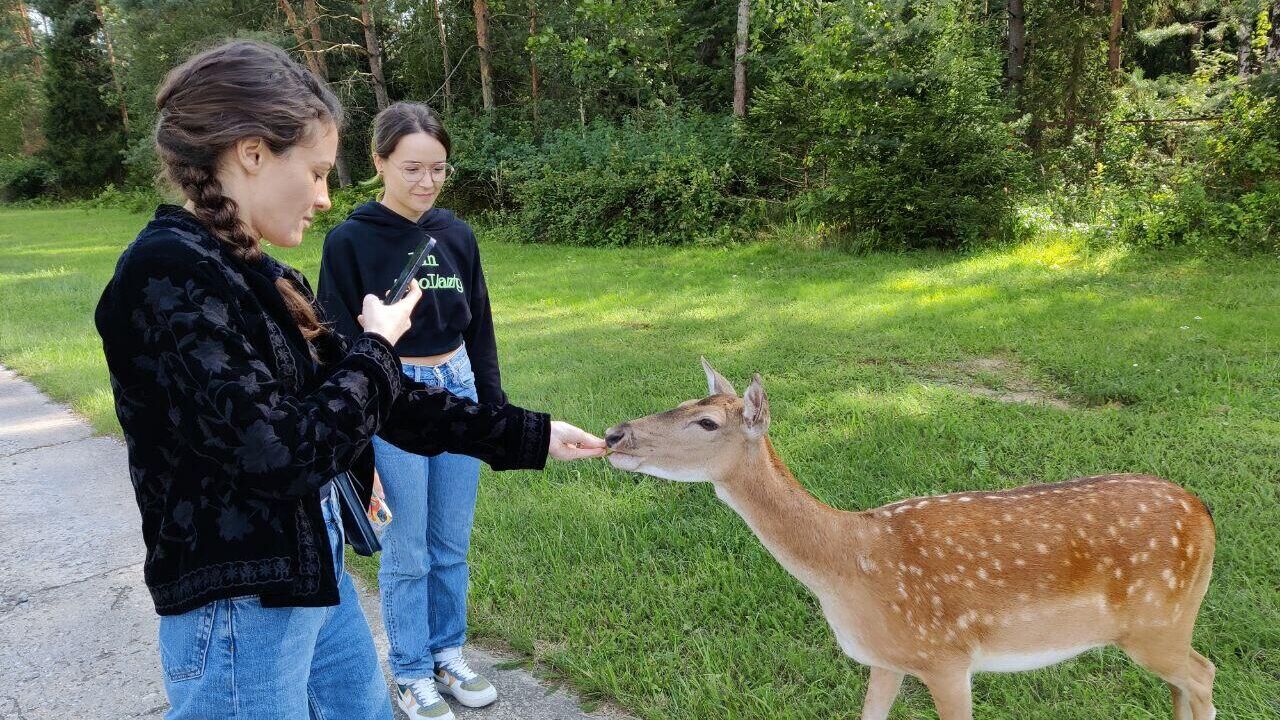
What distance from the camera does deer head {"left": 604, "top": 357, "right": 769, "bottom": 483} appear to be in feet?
8.96

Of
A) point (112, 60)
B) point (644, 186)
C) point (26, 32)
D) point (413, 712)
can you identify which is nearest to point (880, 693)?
point (413, 712)

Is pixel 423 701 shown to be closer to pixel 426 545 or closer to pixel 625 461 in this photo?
pixel 426 545

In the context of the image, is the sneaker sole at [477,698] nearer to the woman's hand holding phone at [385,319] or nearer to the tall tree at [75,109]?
the woman's hand holding phone at [385,319]

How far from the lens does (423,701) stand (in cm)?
304

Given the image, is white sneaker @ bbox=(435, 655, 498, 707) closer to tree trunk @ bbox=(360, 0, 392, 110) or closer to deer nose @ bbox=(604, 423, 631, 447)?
deer nose @ bbox=(604, 423, 631, 447)

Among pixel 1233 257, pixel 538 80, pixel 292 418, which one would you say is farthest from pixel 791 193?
pixel 292 418

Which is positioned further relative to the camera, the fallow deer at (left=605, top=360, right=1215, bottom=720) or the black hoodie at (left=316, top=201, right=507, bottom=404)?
the black hoodie at (left=316, top=201, right=507, bottom=404)

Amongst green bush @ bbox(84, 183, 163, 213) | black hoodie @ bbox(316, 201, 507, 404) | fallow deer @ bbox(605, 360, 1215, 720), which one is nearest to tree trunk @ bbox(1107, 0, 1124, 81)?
fallow deer @ bbox(605, 360, 1215, 720)

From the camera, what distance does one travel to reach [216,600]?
5.28 ft

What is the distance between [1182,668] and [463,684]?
7.86ft

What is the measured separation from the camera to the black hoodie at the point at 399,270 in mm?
2959

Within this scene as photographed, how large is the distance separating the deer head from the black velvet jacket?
1.09 meters

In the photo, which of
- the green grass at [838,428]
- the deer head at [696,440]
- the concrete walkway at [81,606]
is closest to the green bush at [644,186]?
the green grass at [838,428]

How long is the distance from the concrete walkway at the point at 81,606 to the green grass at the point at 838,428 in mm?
466
